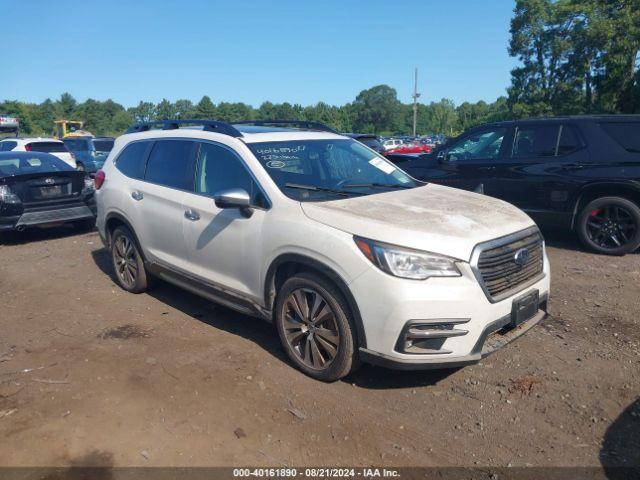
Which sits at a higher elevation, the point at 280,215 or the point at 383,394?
the point at 280,215

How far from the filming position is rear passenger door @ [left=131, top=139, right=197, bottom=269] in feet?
15.5

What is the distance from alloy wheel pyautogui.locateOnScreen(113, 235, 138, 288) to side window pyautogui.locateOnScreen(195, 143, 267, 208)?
1.53 m

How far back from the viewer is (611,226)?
671 cm

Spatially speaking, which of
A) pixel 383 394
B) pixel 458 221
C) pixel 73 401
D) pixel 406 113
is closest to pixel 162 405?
pixel 73 401

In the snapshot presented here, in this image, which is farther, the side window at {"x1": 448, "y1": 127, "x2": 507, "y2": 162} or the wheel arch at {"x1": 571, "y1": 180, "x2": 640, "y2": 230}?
the side window at {"x1": 448, "y1": 127, "x2": 507, "y2": 162}

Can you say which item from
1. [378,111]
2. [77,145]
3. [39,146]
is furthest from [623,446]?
[378,111]

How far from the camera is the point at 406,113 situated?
13712 cm

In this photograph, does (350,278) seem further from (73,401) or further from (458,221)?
(73,401)

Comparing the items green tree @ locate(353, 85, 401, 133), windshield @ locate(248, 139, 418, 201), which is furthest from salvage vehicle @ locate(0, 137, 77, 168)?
green tree @ locate(353, 85, 401, 133)

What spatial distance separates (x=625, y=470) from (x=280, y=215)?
8.52 feet

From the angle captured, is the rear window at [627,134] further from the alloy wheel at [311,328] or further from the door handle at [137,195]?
the door handle at [137,195]

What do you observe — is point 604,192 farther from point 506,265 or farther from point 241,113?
point 241,113

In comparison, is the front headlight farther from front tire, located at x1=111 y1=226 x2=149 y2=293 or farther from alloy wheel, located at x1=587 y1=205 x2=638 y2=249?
alloy wheel, located at x1=587 y1=205 x2=638 y2=249

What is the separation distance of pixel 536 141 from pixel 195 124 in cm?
473
